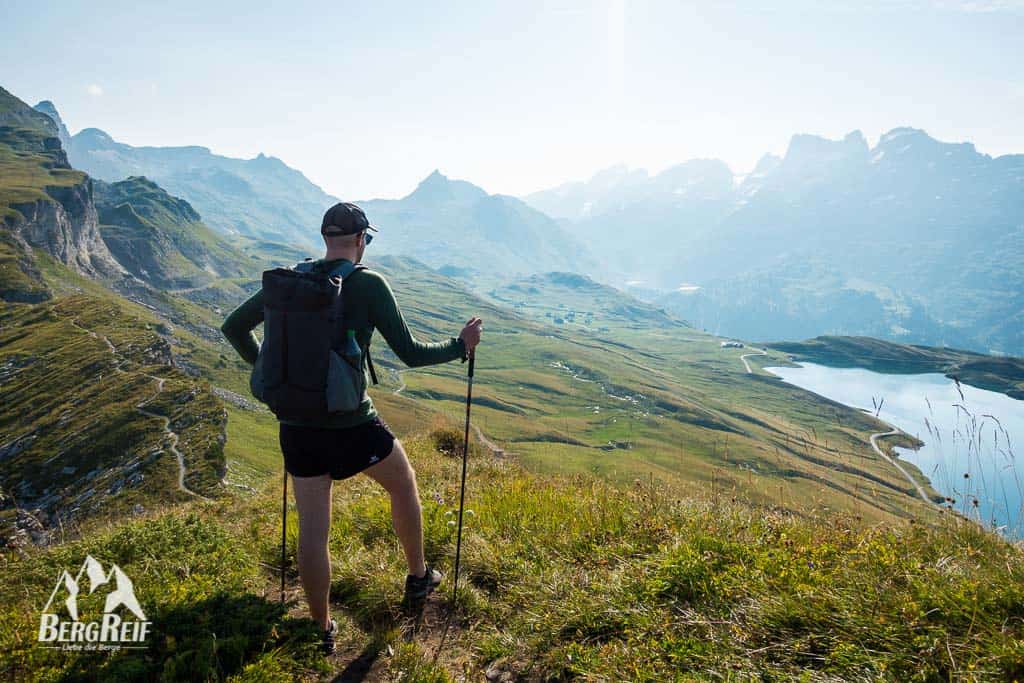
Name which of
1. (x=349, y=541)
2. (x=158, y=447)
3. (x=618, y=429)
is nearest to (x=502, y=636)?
(x=349, y=541)

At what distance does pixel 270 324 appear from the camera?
427 centimetres

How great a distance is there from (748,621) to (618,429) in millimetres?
184007

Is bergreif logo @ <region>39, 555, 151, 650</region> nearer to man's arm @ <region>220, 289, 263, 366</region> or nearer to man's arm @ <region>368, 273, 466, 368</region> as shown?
man's arm @ <region>220, 289, 263, 366</region>

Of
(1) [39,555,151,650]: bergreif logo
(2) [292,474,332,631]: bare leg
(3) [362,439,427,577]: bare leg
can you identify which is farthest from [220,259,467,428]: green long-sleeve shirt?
(1) [39,555,151,650]: bergreif logo

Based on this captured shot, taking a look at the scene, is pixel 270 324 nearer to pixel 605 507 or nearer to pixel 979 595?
pixel 605 507

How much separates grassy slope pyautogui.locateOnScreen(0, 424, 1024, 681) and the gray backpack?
5.83ft

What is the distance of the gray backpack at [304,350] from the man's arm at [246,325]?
1.74 feet

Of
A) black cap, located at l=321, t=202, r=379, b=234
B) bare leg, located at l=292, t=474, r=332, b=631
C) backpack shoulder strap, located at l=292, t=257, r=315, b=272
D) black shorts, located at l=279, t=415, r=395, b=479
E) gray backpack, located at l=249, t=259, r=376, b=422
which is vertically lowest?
bare leg, located at l=292, t=474, r=332, b=631

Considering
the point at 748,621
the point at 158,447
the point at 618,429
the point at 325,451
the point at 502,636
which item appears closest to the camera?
the point at 748,621

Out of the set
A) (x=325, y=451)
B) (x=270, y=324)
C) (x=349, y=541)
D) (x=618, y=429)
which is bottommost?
(x=618, y=429)

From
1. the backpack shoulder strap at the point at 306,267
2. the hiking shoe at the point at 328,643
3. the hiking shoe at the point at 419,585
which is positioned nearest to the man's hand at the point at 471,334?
the backpack shoulder strap at the point at 306,267

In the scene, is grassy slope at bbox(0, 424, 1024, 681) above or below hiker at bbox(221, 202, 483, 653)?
below

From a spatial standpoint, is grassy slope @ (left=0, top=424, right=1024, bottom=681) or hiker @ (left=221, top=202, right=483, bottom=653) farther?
hiker @ (left=221, top=202, right=483, bottom=653)

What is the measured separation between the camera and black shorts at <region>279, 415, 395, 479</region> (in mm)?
4453
